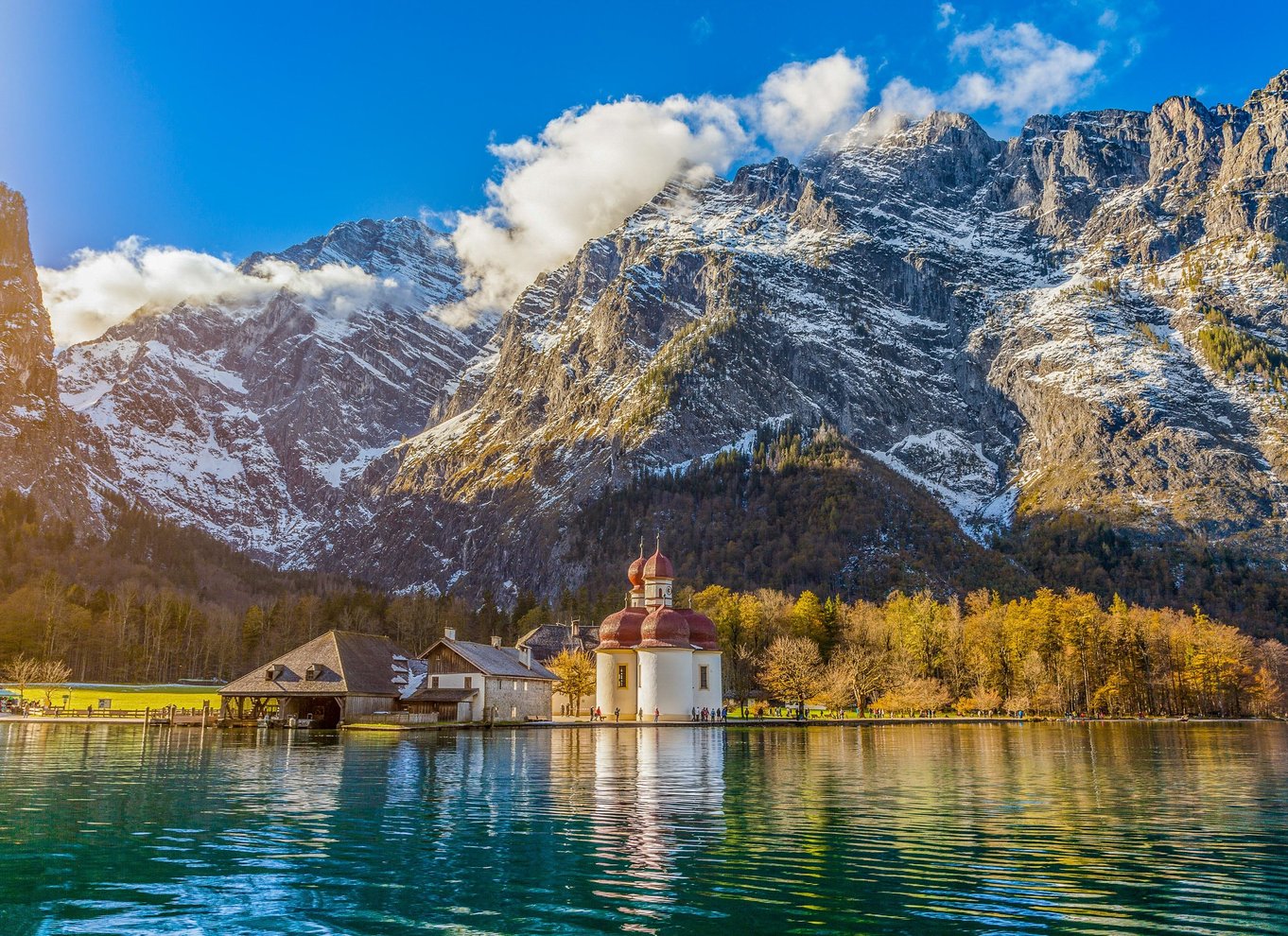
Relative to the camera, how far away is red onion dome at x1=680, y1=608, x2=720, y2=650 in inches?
4163

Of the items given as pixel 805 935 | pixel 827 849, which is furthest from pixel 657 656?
pixel 805 935

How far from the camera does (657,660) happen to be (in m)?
102

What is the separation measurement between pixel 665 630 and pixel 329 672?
31.2m

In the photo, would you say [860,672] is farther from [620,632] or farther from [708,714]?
[620,632]

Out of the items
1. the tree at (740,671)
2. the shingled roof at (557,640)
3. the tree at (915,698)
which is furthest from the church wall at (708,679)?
Answer: the shingled roof at (557,640)

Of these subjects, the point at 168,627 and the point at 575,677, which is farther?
the point at 168,627

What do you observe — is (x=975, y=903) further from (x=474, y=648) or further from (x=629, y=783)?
(x=474, y=648)

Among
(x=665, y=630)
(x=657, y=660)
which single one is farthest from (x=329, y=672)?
(x=665, y=630)

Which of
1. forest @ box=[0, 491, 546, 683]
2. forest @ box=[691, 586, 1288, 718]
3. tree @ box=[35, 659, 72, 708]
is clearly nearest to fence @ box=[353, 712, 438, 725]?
forest @ box=[691, 586, 1288, 718]

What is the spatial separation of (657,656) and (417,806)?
232 ft

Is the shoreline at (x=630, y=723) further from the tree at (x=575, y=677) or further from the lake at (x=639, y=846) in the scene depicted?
the lake at (x=639, y=846)

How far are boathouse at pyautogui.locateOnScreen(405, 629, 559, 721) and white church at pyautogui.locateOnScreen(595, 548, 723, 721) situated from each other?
7.32 metres

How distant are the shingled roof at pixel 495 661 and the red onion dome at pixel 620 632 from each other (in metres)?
7.62

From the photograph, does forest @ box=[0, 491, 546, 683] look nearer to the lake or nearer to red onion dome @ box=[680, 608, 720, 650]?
red onion dome @ box=[680, 608, 720, 650]
